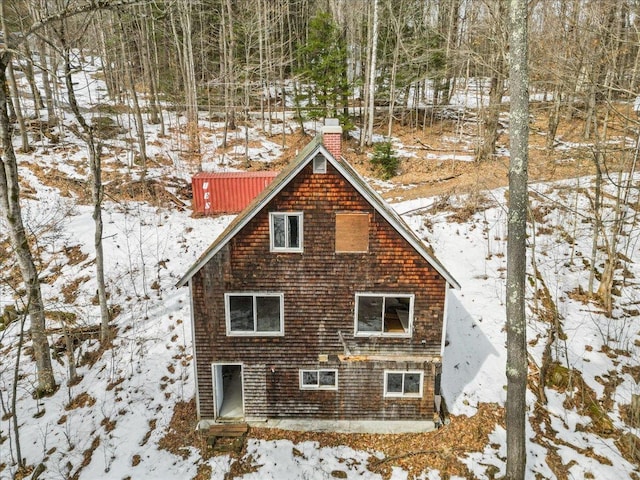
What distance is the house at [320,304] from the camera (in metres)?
11.8

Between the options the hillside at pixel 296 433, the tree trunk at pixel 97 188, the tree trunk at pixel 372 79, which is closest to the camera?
the hillside at pixel 296 433

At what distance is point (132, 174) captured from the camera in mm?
26984

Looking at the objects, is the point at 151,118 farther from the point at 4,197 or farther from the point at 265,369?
the point at 265,369

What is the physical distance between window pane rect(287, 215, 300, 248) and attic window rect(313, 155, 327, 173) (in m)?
1.54

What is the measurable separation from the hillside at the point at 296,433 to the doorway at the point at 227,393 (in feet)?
3.57

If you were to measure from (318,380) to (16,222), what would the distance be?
10.8 meters

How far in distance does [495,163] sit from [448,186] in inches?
206

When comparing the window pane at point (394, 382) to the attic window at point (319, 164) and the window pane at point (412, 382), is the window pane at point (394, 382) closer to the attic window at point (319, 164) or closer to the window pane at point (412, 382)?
the window pane at point (412, 382)

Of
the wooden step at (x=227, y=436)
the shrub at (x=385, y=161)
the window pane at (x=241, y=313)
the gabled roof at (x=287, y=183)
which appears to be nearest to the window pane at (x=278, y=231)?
the gabled roof at (x=287, y=183)

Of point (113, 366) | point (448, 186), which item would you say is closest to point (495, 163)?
point (448, 186)

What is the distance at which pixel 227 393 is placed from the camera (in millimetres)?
14930

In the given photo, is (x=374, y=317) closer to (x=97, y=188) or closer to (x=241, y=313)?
(x=241, y=313)

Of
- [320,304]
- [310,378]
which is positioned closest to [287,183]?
[320,304]

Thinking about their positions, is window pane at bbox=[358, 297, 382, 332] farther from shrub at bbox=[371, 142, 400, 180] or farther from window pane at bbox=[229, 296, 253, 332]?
shrub at bbox=[371, 142, 400, 180]
